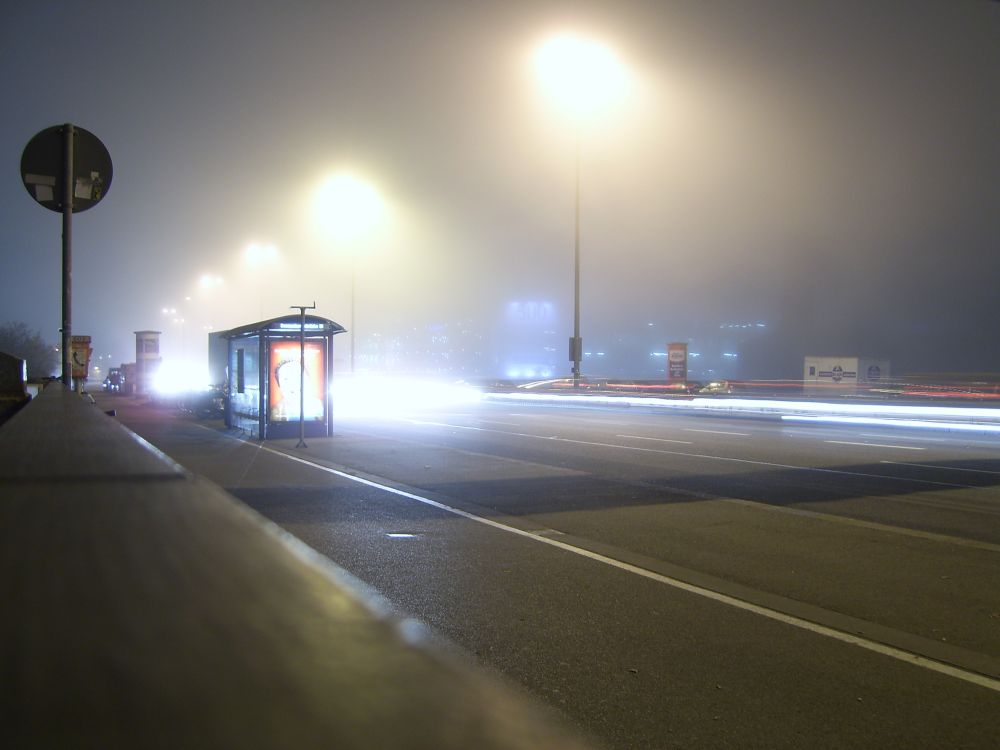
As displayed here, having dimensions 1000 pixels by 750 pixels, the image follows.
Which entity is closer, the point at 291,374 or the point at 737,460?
the point at 737,460

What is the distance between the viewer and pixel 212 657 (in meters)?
0.78

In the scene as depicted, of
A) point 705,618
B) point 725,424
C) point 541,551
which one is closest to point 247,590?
point 705,618

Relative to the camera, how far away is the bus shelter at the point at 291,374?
72.2ft

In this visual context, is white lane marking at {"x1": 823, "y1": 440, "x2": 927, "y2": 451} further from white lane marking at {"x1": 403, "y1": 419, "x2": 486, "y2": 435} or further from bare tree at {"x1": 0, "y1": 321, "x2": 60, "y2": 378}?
bare tree at {"x1": 0, "y1": 321, "x2": 60, "y2": 378}

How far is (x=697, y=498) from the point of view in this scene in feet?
Result: 41.8

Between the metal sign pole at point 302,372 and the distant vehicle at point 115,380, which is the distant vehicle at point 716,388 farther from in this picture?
the distant vehicle at point 115,380

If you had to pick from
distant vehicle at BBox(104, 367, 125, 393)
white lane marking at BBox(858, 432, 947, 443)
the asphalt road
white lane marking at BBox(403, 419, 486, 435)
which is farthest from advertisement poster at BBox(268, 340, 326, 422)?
distant vehicle at BBox(104, 367, 125, 393)

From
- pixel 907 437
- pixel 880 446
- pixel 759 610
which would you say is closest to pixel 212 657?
pixel 759 610

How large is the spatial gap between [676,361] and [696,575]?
37915mm

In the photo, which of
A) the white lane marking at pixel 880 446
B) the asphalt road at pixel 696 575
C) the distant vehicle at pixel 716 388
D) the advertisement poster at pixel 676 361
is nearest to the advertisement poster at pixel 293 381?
the asphalt road at pixel 696 575

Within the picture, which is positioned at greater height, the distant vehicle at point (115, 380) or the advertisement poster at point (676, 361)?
the advertisement poster at point (676, 361)

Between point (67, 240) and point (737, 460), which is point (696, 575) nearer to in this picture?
point (67, 240)

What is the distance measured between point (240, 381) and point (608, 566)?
1883 centimetres

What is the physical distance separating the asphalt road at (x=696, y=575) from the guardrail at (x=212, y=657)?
388 centimetres
